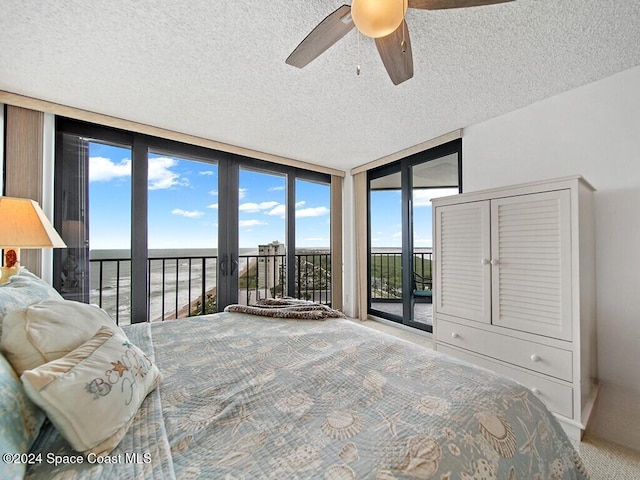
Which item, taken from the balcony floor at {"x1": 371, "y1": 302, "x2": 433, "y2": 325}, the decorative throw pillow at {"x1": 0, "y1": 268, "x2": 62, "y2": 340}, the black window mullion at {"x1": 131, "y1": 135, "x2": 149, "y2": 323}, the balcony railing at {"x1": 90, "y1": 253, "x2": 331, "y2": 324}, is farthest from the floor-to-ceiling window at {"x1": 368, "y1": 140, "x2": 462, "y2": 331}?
the decorative throw pillow at {"x1": 0, "y1": 268, "x2": 62, "y2": 340}

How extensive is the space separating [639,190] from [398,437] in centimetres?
244

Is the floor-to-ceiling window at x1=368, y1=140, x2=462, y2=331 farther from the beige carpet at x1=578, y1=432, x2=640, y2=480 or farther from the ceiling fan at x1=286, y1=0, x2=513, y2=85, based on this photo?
the ceiling fan at x1=286, y1=0, x2=513, y2=85

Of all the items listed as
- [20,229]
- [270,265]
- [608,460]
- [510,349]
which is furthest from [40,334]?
[270,265]

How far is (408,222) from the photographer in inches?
139

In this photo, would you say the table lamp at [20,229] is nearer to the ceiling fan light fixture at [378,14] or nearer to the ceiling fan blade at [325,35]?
the ceiling fan blade at [325,35]

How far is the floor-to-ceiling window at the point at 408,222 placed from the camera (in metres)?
3.48

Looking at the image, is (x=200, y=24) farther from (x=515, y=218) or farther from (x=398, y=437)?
(x=515, y=218)

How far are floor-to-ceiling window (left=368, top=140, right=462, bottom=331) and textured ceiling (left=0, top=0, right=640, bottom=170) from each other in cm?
90

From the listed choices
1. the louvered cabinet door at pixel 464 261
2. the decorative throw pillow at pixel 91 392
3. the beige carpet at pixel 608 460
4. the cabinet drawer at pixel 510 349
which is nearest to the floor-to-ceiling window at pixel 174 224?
the louvered cabinet door at pixel 464 261

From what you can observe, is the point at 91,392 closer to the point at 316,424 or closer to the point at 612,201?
the point at 316,424

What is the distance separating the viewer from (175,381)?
3.37 feet

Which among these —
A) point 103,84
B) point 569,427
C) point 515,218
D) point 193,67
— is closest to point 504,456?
point 569,427

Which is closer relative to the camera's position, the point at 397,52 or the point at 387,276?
the point at 397,52

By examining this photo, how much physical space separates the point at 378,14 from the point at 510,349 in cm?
213
